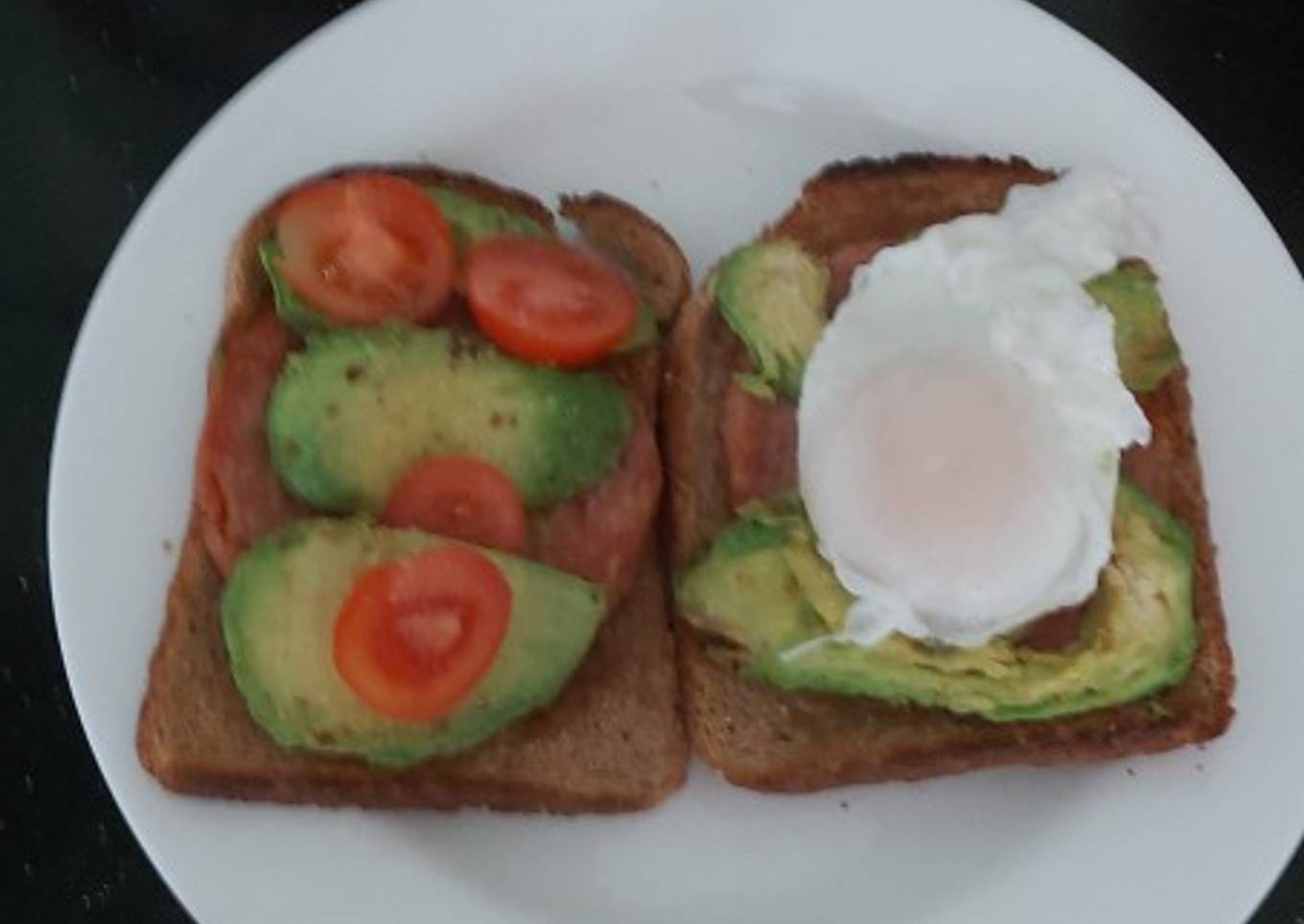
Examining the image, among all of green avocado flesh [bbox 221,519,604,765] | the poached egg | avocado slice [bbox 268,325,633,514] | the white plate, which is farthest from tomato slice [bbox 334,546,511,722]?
the poached egg

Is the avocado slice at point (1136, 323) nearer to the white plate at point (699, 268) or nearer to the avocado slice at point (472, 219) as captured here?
the white plate at point (699, 268)

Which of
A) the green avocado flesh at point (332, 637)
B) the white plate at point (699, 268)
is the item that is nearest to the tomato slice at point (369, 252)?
the white plate at point (699, 268)

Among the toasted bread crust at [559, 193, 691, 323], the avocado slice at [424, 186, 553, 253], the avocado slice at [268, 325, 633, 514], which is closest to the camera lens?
the avocado slice at [268, 325, 633, 514]

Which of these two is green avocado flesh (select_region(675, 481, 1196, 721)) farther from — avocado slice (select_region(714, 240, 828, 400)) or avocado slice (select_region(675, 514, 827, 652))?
avocado slice (select_region(714, 240, 828, 400))

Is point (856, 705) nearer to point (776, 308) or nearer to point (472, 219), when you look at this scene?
point (776, 308)

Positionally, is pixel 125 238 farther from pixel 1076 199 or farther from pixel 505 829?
pixel 1076 199

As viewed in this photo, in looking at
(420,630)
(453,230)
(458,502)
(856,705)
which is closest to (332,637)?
(420,630)
